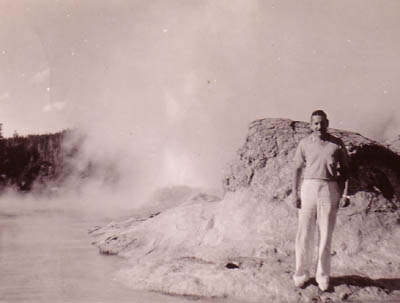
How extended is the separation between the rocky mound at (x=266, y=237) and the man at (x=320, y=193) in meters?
0.35

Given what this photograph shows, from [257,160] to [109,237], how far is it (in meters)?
3.41

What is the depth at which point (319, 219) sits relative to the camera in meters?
5.59

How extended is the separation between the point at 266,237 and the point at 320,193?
218cm

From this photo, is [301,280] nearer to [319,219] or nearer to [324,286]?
[324,286]

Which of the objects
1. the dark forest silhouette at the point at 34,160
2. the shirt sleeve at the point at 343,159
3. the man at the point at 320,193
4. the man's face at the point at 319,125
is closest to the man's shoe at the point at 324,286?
the man at the point at 320,193

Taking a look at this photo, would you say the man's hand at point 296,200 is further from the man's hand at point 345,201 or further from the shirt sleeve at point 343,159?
the shirt sleeve at point 343,159

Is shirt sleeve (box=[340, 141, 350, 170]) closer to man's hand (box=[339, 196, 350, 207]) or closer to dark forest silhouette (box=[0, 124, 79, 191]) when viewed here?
man's hand (box=[339, 196, 350, 207])

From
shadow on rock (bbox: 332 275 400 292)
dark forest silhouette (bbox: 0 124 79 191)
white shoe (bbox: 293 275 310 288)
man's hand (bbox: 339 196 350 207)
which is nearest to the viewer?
man's hand (bbox: 339 196 350 207)

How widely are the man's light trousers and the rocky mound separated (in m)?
0.32

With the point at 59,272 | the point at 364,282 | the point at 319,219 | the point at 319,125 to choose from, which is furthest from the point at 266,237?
the point at 59,272

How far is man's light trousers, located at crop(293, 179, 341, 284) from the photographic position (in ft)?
18.2

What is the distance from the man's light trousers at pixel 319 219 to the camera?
18.2 feet

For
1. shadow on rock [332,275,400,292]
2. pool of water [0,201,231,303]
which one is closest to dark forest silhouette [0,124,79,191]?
pool of water [0,201,231,303]

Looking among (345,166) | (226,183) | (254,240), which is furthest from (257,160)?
(345,166)
